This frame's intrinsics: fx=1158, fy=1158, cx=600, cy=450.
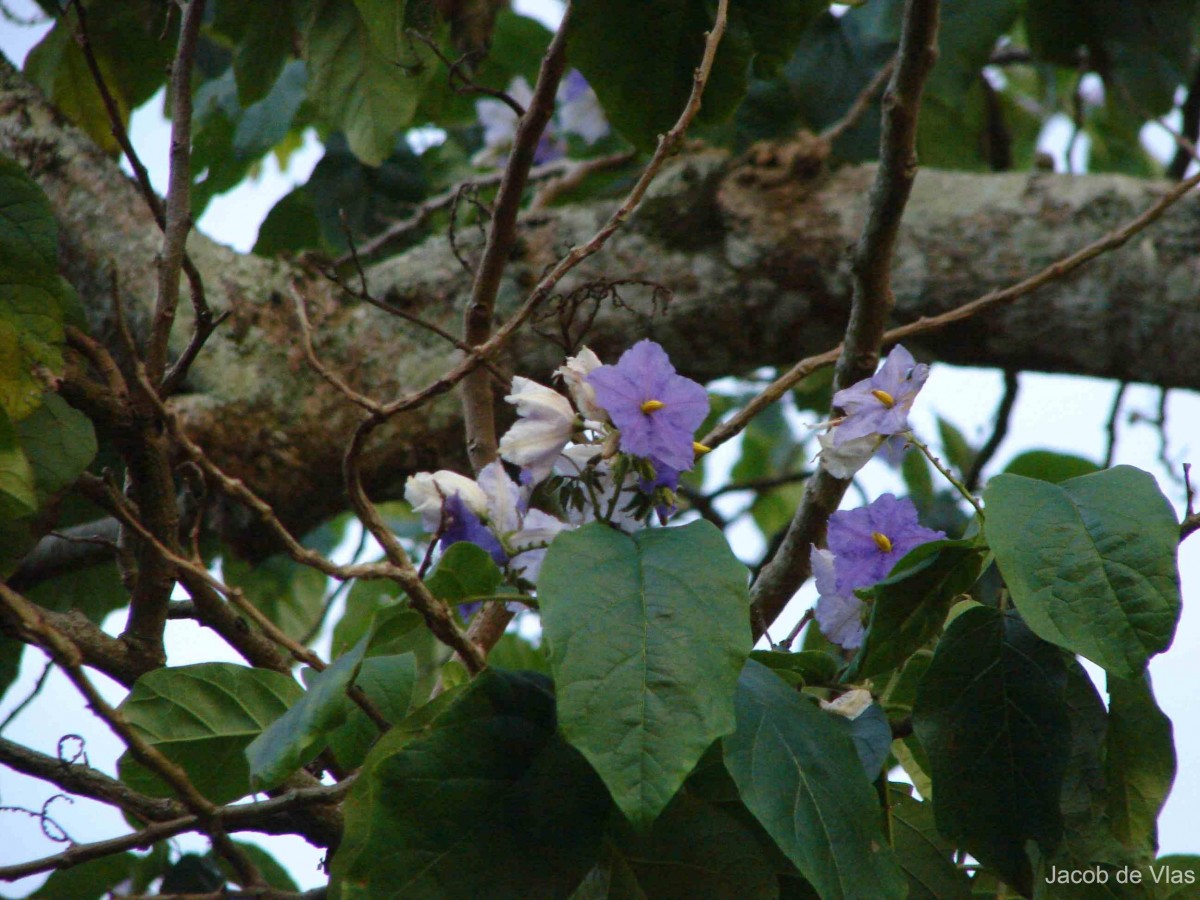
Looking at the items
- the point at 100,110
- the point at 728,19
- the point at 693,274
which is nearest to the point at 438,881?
the point at 728,19

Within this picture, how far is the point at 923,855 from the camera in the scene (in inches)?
32.4

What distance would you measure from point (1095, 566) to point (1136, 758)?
21 cm

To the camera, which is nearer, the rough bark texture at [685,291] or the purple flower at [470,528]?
the purple flower at [470,528]

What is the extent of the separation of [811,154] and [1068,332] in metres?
0.48

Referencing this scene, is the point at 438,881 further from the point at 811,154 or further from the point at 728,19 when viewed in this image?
the point at 811,154

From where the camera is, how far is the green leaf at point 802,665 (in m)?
0.78

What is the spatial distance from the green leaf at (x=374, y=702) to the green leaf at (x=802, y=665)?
0.24 metres

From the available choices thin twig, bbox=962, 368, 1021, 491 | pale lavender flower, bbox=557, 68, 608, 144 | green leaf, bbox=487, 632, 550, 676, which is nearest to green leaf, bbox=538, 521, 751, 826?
green leaf, bbox=487, 632, 550, 676

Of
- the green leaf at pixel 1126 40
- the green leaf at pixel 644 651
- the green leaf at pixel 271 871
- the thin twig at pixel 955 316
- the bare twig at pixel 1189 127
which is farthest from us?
the bare twig at pixel 1189 127

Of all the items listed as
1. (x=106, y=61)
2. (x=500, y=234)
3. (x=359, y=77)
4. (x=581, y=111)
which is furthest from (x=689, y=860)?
(x=581, y=111)

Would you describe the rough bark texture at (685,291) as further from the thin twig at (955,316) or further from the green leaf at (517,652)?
the thin twig at (955,316)

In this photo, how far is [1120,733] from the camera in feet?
2.65

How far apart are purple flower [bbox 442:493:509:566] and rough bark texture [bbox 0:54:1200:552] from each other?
2.69ft

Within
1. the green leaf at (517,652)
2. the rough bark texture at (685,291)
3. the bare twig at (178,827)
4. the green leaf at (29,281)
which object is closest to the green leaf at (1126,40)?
the rough bark texture at (685,291)
